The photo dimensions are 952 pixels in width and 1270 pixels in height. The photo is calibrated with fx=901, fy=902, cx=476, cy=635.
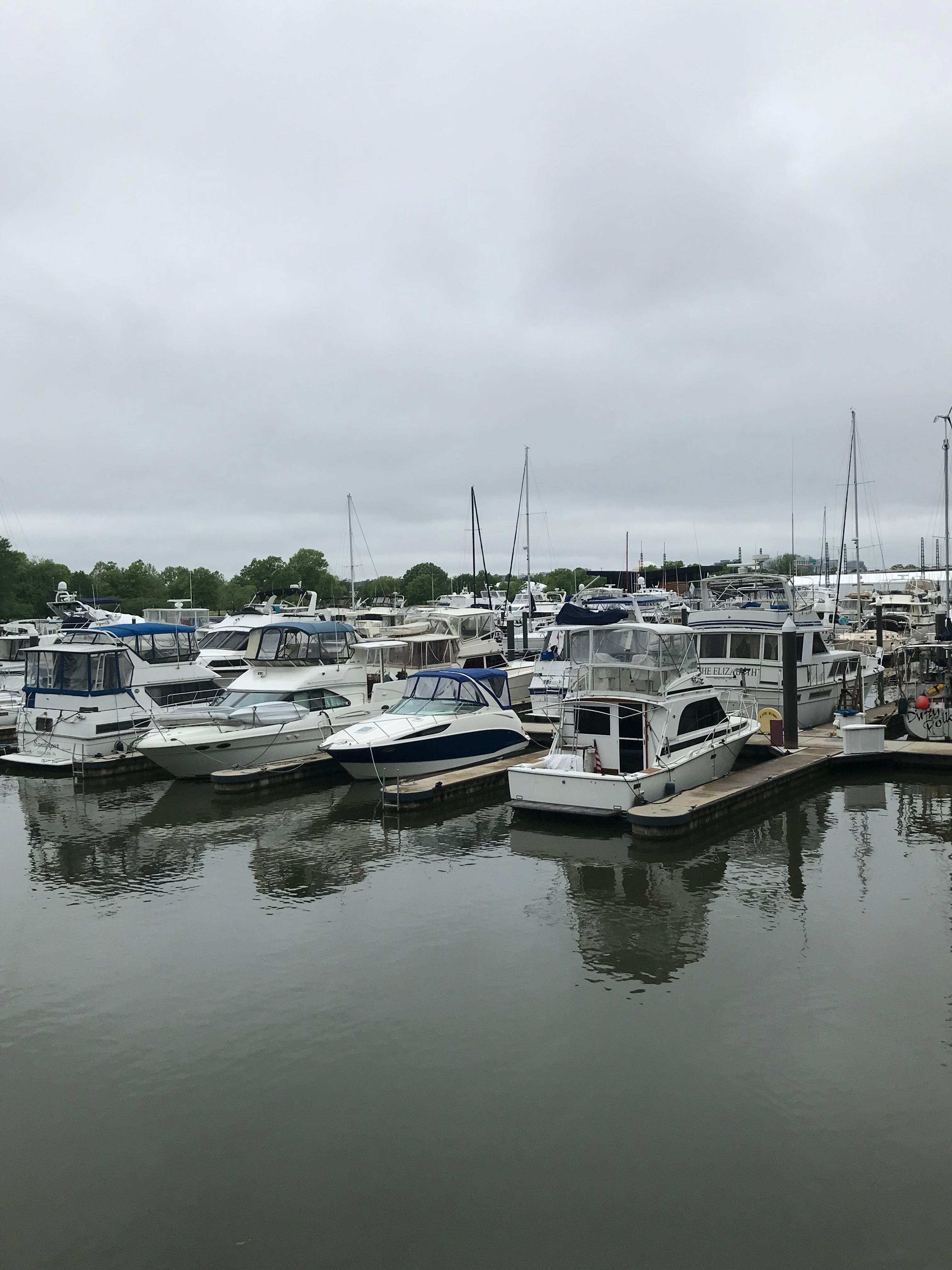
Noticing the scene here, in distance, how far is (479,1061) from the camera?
8883mm

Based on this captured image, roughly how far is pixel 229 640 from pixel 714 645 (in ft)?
70.0

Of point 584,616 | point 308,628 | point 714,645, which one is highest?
point 584,616

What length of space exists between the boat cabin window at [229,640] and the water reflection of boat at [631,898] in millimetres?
23026

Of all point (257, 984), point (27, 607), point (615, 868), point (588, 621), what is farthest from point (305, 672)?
point (27, 607)

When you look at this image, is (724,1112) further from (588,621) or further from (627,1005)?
(588,621)

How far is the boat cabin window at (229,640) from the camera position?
125ft

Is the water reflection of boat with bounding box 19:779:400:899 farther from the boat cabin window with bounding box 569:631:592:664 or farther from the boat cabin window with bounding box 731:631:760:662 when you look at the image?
the boat cabin window with bounding box 731:631:760:662

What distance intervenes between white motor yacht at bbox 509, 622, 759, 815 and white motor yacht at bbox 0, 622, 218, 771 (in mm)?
11851

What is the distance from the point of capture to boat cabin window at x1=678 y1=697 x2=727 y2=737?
18594mm

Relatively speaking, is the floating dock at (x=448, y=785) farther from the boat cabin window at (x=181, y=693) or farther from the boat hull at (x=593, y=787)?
the boat cabin window at (x=181, y=693)

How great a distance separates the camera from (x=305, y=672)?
2522cm

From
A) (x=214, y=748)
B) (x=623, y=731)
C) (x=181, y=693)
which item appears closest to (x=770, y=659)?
(x=623, y=731)

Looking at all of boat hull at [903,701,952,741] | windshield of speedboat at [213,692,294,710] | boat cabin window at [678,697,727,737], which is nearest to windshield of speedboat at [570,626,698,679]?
boat cabin window at [678,697,727,737]

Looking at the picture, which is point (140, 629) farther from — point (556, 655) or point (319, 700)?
point (556, 655)
